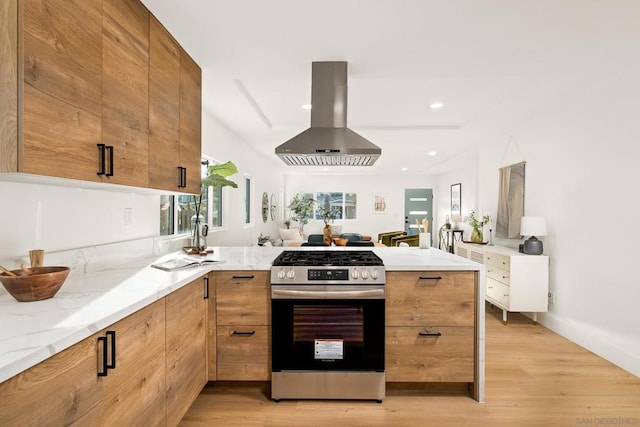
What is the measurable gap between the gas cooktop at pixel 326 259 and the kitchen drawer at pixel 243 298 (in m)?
0.18

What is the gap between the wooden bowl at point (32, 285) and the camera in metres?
1.24

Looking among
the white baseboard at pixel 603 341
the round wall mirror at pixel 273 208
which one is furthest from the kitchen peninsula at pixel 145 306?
the round wall mirror at pixel 273 208

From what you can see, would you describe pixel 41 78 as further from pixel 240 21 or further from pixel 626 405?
pixel 626 405

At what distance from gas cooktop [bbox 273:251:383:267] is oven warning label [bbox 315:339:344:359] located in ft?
1.59

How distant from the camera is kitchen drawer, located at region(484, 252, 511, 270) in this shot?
3644 mm

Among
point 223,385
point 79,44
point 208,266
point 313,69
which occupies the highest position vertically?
point 313,69

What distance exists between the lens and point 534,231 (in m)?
3.54

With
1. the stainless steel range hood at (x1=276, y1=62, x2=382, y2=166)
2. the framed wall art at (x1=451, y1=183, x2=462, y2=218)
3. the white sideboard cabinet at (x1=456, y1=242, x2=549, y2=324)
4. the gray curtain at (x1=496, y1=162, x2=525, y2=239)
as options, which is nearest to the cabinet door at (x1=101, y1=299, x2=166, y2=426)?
the stainless steel range hood at (x1=276, y1=62, x2=382, y2=166)

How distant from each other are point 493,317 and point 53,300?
4.10m

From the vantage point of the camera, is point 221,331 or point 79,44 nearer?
point 79,44

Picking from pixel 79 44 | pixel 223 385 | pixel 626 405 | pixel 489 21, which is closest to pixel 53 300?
pixel 79 44

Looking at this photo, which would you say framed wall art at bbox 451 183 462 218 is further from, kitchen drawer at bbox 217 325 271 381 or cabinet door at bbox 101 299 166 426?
cabinet door at bbox 101 299 166 426

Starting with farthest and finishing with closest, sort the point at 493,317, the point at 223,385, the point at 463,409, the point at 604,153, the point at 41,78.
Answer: the point at 493,317 → the point at 604,153 → the point at 223,385 → the point at 463,409 → the point at 41,78

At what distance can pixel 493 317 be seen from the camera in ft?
12.9
